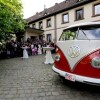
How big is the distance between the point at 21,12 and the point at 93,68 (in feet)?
45.6

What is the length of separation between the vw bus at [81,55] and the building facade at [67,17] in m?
14.3

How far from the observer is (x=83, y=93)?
4.69m

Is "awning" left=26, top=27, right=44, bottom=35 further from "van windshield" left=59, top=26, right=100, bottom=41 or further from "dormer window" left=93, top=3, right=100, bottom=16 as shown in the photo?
"van windshield" left=59, top=26, right=100, bottom=41

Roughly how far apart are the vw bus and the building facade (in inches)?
564

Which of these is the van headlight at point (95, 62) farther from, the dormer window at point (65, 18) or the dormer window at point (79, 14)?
the dormer window at point (65, 18)

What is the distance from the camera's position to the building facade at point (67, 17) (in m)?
19.3

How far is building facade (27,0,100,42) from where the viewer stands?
19344 mm

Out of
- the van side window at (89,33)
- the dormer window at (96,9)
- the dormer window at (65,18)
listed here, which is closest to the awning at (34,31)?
the dormer window at (65,18)

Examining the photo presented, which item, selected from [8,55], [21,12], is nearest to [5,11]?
[8,55]

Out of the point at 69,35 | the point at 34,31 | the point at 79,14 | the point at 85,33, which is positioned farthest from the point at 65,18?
the point at 85,33

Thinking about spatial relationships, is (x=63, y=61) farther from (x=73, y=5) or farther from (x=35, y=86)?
(x=73, y=5)

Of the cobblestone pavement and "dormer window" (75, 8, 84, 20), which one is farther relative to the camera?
"dormer window" (75, 8, 84, 20)

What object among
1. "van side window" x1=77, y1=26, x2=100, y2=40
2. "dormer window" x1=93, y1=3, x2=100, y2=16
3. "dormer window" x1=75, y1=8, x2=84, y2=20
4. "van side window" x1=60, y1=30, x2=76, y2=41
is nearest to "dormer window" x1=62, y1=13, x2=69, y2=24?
"dormer window" x1=75, y1=8, x2=84, y2=20

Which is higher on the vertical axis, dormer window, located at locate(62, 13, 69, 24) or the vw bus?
dormer window, located at locate(62, 13, 69, 24)
